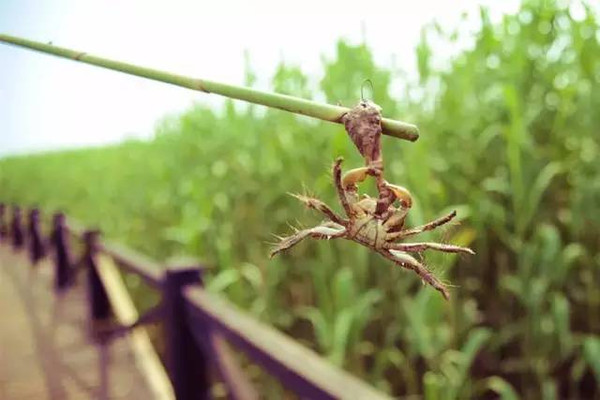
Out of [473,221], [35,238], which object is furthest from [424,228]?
[35,238]

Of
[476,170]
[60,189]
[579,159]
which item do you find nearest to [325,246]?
[476,170]

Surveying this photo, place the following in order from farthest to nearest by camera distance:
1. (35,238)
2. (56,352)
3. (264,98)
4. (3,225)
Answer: (3,225), (35,238), (56,352), (264,98)

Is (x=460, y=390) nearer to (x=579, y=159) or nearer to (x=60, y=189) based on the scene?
(x=579, y=159)

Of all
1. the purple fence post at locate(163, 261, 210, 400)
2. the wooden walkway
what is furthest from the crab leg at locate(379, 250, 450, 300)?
the wooden walkway

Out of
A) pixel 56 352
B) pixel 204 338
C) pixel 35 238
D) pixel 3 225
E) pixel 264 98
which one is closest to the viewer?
pixel 264 98

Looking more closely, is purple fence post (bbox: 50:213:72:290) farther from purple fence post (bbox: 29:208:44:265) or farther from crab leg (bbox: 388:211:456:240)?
crab leg (bbox: 388:211:456:240)

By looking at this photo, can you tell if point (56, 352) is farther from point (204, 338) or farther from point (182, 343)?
point (204, 338)

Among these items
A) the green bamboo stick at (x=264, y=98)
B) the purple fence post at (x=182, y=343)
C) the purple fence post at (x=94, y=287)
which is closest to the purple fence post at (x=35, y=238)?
the purple fence post at (x=94, y=287)
